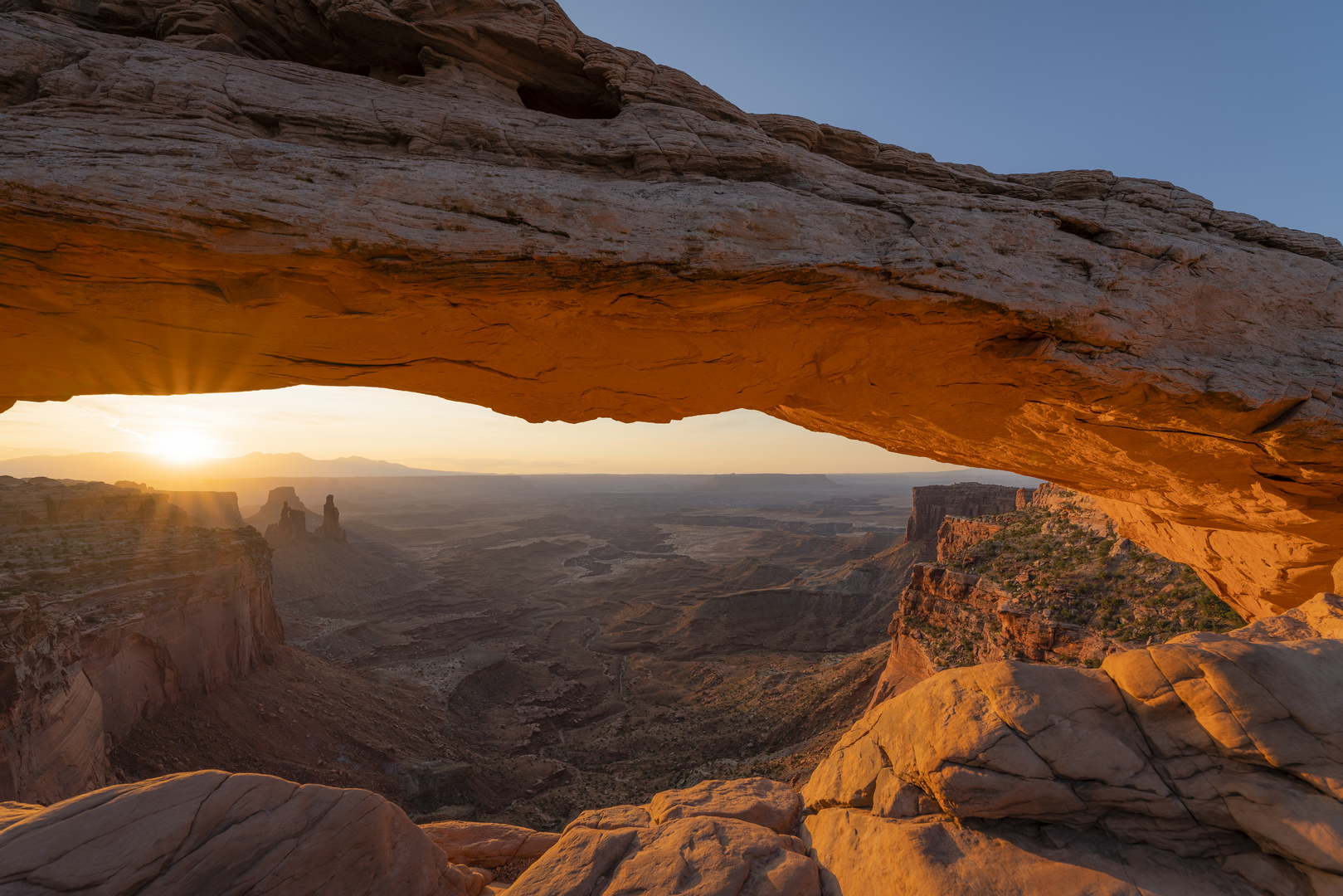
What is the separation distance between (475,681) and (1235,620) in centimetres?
3604

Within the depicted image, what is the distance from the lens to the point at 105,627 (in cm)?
1700

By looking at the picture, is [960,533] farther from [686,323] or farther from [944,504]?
[944,504]

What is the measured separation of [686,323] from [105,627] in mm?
23299

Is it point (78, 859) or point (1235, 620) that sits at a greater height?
point (78, 859)

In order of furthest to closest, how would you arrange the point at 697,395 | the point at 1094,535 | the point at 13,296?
the point at 1094,535 < the point at 697,395 < the point at 13,296

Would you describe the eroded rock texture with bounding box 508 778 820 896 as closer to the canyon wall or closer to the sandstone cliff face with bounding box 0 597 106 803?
the sandstone cliff face with bounding box 0 597 106 803

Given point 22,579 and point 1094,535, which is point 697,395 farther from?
point 22,579

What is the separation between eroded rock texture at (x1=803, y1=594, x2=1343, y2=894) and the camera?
485 centimetres

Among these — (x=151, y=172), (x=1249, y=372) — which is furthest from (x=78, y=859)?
(x=1249, y=372)

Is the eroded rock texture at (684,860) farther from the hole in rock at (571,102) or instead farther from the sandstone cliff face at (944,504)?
the sandstone cliff face at (944,504)

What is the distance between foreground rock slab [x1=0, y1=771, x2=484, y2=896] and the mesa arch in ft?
17.5

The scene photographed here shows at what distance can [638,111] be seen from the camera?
7.24 meters

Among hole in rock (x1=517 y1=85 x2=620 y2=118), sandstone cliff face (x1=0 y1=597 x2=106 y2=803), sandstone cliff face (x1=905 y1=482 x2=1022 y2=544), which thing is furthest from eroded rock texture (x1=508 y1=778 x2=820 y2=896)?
sandstone cliff face (x1=905 y1=482 x2=1022 y2=544)

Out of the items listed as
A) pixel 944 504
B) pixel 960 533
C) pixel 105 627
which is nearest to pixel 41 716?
pixel 105 627
